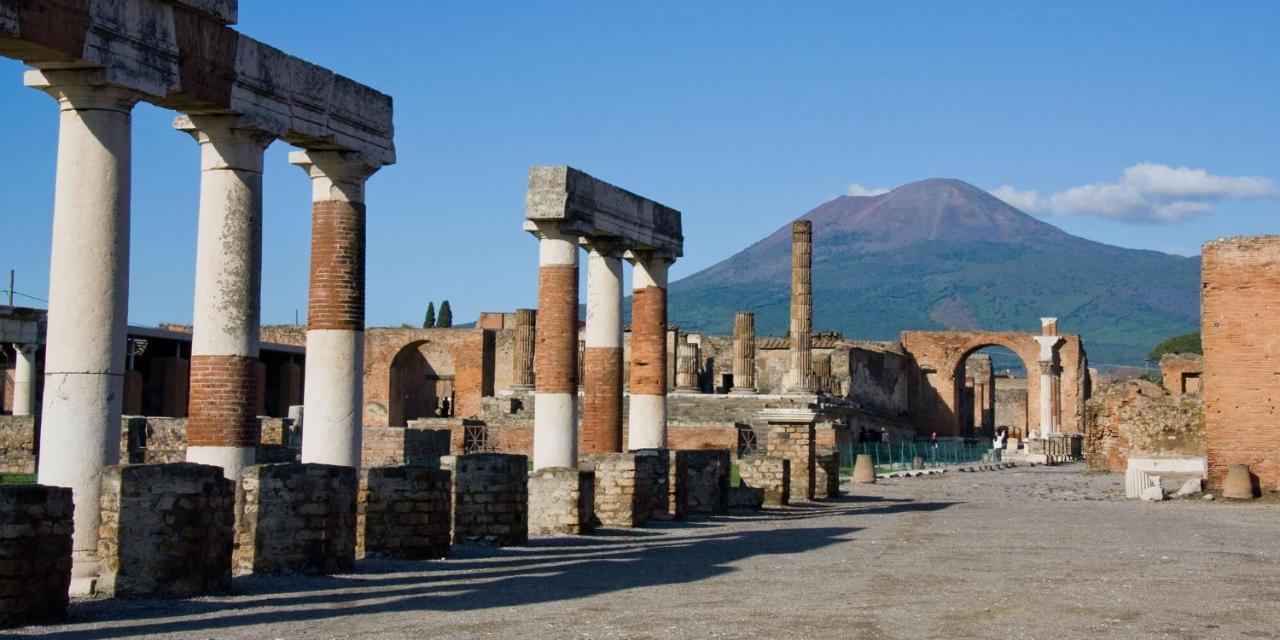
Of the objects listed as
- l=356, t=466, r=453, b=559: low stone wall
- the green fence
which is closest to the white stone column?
the green fence

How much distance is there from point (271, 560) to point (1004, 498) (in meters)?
18.4

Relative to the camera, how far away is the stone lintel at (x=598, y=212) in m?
20.0

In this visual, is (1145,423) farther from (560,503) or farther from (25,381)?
(25,381)

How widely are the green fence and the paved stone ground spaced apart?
2308 cm

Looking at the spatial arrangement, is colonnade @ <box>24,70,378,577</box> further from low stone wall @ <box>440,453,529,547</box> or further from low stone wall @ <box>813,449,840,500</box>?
low stone wall @ <box>813,449,840,500</box>

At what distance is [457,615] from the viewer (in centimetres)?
1045

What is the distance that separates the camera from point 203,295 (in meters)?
14.1

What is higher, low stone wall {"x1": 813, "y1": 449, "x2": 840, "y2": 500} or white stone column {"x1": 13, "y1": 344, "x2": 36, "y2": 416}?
white stone column {"x1": 13, "y1": 344, "x2": 36, "y2": 416}

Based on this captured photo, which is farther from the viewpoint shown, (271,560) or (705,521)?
(705,521)

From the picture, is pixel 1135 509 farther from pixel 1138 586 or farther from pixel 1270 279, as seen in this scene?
pixel 1138 586

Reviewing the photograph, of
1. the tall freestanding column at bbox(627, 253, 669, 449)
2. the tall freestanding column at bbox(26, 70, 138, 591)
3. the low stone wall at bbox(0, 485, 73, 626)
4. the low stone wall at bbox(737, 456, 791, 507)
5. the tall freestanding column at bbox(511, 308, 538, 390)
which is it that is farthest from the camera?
the tall freestanding column at bbox(511, 308, 538, 390)

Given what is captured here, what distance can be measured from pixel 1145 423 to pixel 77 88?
92.9ft

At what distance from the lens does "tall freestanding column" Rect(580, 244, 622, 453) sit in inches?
862

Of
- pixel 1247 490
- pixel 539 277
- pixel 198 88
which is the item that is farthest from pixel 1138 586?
pixel 1247 490
